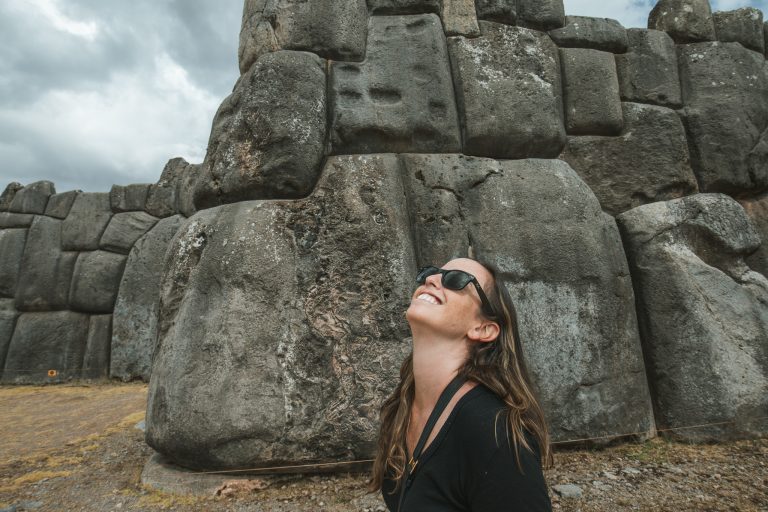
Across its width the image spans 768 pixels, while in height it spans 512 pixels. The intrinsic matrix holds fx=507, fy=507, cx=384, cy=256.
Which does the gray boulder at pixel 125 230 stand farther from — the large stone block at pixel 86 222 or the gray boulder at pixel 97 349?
the gray boulder at pixel 97 349

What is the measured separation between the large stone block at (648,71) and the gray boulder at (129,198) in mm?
6939

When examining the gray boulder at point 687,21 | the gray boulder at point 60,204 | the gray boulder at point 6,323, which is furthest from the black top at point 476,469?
the gray boulder at point 60,204

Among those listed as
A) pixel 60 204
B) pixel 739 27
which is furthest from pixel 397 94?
pixel 60 204

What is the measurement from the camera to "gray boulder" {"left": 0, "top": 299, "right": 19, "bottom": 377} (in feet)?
24.5

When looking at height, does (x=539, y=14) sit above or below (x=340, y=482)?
above

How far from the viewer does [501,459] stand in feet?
3.89

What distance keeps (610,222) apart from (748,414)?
1.53 metres

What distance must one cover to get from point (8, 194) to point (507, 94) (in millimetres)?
8512

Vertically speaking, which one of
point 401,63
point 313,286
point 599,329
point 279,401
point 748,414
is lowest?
point 748,414

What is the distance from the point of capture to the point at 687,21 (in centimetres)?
440

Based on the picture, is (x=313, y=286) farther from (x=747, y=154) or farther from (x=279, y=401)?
(x=747, y=154)

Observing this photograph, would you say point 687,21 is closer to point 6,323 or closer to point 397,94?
point 397,94

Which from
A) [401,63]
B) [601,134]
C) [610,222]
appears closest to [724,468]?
[610,222]

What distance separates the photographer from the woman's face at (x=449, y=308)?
1.54 meters
